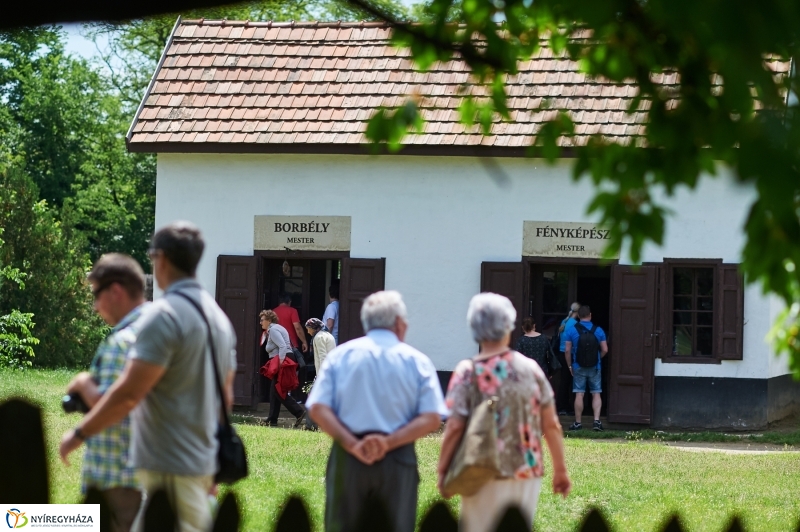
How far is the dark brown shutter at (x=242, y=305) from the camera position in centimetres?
1770

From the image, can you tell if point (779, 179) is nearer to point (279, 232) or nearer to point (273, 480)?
point (273, 480)

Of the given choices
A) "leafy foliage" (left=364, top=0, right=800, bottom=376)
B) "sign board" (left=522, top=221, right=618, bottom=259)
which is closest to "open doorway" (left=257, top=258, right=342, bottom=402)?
"sign board" (left=522, top=221, right=618, bottom=259)

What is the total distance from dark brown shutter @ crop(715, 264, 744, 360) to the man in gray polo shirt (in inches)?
521

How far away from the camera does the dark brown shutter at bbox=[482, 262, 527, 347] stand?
17250 mm

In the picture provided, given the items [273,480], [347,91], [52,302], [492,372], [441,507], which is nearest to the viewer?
[441,507]

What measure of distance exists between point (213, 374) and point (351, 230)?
1293 cm

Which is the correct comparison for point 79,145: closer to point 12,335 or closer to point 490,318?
point 12,335

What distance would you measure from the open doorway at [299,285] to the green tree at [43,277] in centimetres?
865

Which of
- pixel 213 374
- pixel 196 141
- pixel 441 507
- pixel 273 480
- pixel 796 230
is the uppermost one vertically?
pixel 196 141

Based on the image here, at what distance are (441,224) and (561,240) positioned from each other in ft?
5.96

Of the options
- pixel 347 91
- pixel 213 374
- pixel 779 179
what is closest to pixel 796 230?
pixel 779 179

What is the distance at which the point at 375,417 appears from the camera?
5.47 meters

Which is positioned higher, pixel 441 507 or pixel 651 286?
pixel 651 286

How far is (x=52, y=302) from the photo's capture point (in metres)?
27.1
